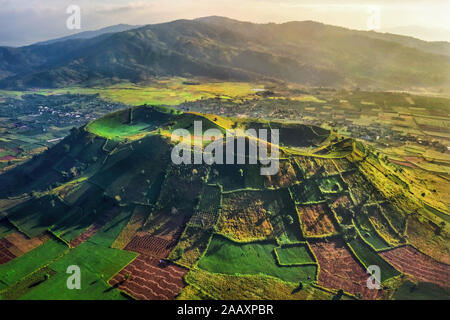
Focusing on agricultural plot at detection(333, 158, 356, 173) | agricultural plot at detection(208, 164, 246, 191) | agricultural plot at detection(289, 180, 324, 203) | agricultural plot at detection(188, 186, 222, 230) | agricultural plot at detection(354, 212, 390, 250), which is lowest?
agricultural plot at detection(354, 212, 390, 250)

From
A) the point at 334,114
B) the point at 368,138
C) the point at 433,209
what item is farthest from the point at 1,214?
the point at 334,114

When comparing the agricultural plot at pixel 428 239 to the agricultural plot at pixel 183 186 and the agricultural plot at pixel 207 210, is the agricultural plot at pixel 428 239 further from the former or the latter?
the agricultural plot at pixel 183 186

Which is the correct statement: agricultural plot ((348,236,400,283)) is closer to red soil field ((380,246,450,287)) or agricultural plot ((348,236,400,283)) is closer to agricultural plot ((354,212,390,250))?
red soil field ((380,246,450,287))

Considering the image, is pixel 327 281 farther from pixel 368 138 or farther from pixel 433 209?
pixel 368 138

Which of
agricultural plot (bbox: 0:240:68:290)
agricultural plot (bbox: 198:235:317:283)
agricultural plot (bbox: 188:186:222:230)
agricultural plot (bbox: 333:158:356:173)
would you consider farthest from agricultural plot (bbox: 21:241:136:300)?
agricultural plot (bbox: 333:158:356:173)

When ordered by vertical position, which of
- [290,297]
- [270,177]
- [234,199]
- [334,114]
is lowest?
[290,297]

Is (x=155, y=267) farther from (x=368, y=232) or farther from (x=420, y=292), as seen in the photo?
(x=420, y=292)

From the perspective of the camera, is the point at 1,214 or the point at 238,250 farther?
the point at 1,214
